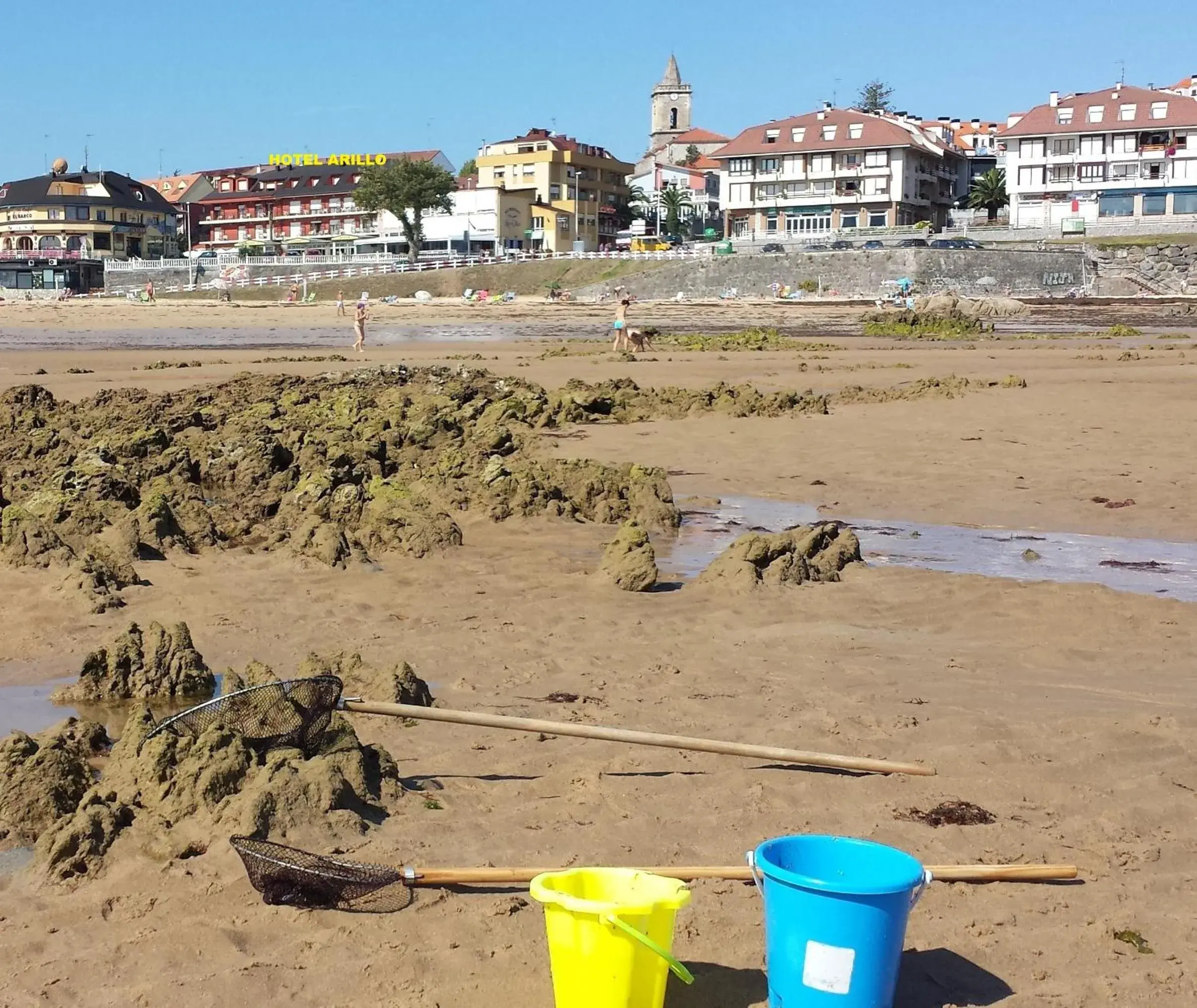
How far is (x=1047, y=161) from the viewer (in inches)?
3467

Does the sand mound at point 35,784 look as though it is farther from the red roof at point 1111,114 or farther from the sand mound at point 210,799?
the red roof at point 1111,114

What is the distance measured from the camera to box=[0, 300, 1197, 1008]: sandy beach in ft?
13.5

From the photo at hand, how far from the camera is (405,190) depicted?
90812 mm

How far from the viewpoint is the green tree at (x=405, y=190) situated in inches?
3575

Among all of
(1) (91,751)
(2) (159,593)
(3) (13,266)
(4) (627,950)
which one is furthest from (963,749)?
(3) (13,266)

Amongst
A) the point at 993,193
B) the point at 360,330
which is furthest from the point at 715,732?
the point at 993,193

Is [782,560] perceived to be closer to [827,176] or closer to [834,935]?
[834,935]

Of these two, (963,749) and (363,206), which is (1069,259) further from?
(963,749)

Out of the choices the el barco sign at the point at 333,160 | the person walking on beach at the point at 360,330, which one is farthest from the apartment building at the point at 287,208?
the person walking on beach at the point at 360,330

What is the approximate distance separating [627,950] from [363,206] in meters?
92.9

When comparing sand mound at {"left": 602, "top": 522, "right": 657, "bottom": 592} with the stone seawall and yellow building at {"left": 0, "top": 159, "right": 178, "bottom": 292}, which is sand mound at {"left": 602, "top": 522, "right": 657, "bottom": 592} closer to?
the stone seawall

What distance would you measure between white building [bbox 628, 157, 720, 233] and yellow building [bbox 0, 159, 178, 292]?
4018cm

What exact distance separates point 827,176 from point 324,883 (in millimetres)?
94210

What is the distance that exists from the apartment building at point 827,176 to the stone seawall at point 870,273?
21327 mm
